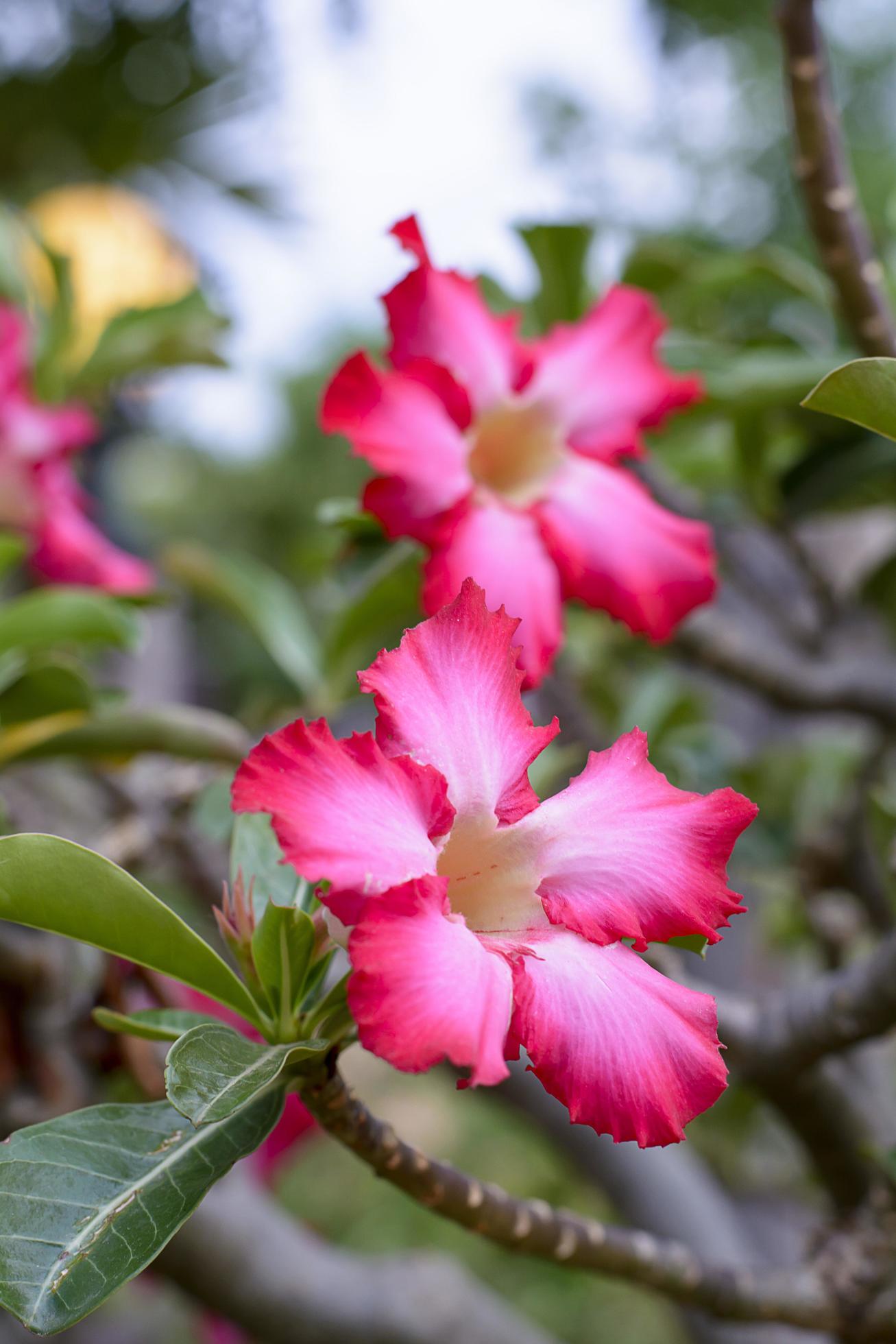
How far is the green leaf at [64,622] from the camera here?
0.62 meters

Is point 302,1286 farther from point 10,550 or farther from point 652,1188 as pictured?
point 10,550

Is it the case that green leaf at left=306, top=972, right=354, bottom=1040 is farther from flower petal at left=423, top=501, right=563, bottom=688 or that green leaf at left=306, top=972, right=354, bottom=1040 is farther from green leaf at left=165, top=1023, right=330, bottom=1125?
flower petal at left=423, top=501, right=563, bottom=688

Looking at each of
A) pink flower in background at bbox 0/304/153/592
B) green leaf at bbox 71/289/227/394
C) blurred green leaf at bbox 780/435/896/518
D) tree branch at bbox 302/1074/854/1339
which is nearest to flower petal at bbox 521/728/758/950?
tree branch at bbox 302/1074/854/1339

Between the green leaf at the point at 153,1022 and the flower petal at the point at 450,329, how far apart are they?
0.28 metres

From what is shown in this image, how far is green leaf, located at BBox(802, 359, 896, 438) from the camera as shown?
319 millimetres

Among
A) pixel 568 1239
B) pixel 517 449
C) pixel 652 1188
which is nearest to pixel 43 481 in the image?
pixel 517 449

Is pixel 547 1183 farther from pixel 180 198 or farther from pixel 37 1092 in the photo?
pixel 180 198

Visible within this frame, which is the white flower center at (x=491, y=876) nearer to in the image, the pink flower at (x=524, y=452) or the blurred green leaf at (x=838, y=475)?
the pink flower at (x=524, y=452)

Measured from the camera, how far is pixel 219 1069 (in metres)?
0.30

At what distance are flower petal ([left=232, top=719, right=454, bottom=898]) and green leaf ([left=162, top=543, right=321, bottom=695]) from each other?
587 mm

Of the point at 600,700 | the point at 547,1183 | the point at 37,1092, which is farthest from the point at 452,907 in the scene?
the point at 547,1183

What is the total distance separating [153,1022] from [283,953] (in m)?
0.08

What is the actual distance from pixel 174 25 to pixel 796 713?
586 centimetres

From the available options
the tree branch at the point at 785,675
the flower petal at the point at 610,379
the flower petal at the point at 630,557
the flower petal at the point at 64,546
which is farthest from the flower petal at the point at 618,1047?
the tree branch at the point at 785,675
